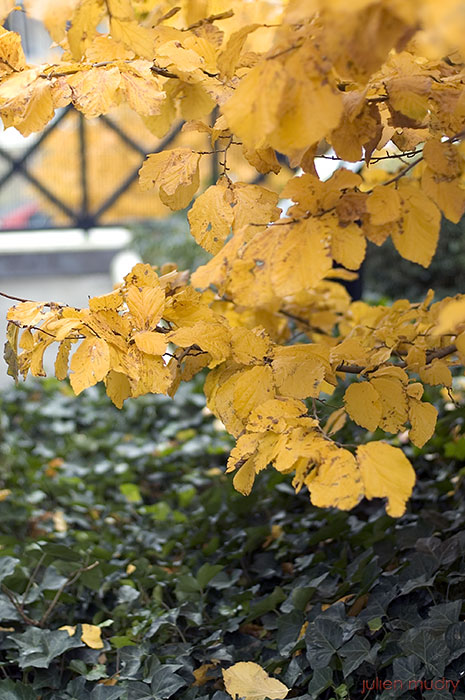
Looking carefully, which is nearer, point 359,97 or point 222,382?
point 359,97

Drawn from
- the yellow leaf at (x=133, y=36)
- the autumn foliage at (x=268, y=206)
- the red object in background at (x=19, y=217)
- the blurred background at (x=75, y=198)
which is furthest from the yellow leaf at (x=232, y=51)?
the red object in background at (x=19, y=217)

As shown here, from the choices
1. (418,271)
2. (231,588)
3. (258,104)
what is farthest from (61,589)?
(418,271)

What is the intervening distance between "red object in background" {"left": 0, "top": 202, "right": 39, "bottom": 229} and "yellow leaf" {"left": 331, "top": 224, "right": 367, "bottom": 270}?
682cm

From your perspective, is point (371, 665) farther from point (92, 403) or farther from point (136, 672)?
point (92, 403)

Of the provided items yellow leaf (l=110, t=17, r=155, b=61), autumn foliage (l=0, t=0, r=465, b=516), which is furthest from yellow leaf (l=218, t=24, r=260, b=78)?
yellow leaf (l=110, t=17, r=155, b=61)

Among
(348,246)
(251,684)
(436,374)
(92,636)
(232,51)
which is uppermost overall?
(232,51)

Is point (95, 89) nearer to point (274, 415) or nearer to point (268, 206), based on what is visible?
point (268, 206)

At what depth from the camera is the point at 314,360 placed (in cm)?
109

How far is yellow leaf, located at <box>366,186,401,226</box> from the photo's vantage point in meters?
0.93

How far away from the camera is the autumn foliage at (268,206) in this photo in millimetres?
776

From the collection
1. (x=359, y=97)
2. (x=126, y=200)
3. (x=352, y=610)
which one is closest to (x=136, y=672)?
(x=352, y=610)

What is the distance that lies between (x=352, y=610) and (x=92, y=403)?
7.67ft

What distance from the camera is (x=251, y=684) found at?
1.23 metres

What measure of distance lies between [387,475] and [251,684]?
60 cm
